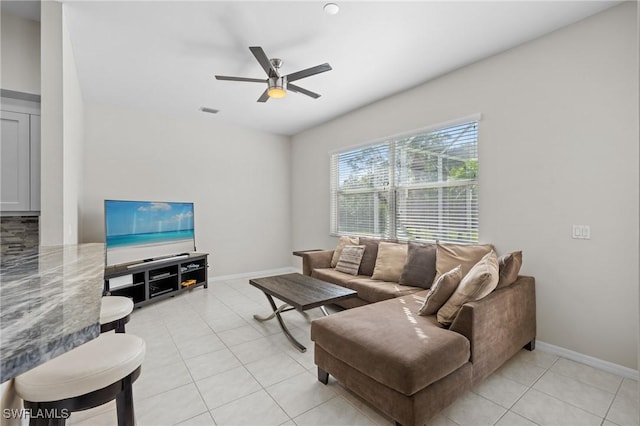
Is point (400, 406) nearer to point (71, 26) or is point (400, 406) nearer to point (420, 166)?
point (420, 166)

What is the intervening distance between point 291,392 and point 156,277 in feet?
9.23

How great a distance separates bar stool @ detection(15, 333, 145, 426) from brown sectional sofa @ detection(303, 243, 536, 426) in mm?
1184

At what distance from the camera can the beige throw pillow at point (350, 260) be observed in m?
3.83

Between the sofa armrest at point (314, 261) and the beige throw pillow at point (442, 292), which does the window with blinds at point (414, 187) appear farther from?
the beige throw pillow at point (442, 292)

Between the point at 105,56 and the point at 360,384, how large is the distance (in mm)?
3681

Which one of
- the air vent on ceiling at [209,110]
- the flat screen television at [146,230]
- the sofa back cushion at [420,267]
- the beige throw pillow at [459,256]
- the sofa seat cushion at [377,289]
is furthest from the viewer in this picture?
the air vent on ceiling at [209,110]

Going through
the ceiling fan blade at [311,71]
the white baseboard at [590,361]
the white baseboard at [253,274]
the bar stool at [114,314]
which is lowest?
the white baseboard at [590,361]

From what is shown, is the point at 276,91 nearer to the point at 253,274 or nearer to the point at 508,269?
the point at 508,269

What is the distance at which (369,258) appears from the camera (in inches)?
151

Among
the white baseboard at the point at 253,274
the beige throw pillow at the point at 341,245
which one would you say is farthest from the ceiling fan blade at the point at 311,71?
the white baseboard at the point at 253,274

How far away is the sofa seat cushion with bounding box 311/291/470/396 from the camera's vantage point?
158 cm

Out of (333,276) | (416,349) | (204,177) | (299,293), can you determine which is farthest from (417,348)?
(204,177)

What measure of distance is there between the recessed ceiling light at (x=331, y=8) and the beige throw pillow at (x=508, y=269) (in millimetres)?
2382

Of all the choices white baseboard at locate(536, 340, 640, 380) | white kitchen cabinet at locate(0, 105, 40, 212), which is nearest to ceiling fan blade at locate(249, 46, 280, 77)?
white kitchen cabinet at locate(0, 105, 40, 212)
